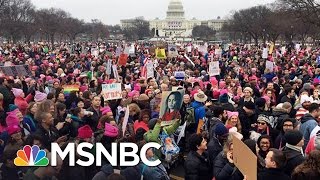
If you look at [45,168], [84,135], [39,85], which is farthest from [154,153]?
[39,85]

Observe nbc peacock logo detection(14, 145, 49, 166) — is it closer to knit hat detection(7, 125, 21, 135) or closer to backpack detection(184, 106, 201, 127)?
knit hat detection(7, 125, 21, 135)

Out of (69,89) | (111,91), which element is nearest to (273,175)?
(111,91)

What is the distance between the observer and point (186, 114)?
30.6ft

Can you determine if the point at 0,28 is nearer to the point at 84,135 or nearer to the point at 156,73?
the point at 156,73

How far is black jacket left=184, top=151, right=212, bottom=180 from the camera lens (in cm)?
640

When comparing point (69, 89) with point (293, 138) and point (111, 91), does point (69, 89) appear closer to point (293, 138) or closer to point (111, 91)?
point (111, 91)

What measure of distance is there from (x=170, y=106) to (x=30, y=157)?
2385 millimetres

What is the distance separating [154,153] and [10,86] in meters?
6.73

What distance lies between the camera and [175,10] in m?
182

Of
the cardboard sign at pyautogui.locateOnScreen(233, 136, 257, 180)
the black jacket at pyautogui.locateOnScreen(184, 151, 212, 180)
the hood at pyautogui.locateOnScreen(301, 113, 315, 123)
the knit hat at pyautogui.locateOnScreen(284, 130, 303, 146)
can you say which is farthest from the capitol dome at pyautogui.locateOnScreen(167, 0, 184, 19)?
the cardboard sign at pyautogui.locateOnScreen(233, 136, 257, 180)

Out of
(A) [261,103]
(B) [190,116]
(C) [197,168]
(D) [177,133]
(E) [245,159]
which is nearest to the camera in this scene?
(E) [245,159]

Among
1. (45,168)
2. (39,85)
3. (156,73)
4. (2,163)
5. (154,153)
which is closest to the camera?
(45,168)

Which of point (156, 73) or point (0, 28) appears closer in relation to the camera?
point (156, 73)

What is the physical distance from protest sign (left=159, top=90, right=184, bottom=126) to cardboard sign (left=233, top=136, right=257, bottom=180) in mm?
2624
